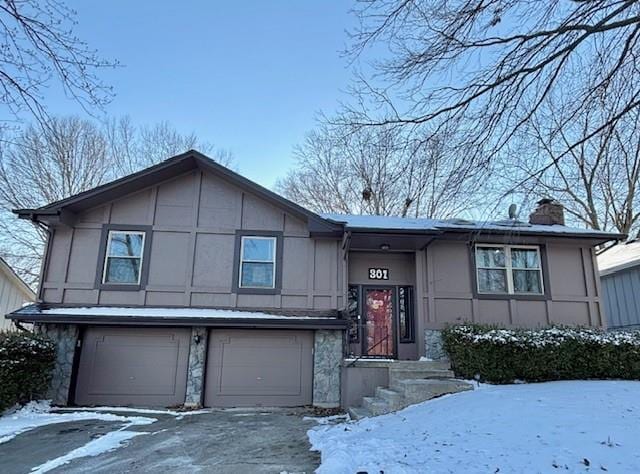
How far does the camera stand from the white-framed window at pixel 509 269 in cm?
1029

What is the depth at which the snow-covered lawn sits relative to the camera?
5.47 metres

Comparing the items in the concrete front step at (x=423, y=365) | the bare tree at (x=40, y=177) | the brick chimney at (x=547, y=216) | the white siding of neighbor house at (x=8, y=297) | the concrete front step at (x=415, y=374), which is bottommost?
the concrete front step at (x=415, y=374)

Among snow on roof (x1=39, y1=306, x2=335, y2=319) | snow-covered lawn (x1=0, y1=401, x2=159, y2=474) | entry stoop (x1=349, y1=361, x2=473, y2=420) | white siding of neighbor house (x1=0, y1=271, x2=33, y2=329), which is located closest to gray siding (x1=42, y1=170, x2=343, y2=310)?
snow on roof (x1=39, y1=306, x2=335, y2=319)

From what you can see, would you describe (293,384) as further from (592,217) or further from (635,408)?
(592,217)

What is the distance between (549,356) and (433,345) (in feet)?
7.95

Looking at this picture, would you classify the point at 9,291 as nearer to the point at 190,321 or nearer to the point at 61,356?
the point at 61,356

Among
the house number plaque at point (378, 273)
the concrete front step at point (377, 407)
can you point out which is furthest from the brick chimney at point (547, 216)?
the concrete front step at point (377, 407)

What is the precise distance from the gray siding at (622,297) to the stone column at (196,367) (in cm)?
1162

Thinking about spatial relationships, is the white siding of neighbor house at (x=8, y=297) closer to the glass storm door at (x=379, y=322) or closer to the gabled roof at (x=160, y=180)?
the gabled roof at (x=160, y=180)

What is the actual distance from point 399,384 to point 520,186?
4.20 meters

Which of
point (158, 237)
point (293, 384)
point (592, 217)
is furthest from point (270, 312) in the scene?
point (592, 217)

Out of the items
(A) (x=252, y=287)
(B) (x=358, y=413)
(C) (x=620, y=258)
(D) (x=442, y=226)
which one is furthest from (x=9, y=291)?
(C) (x=620, y=258)

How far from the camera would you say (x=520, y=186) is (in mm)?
5852

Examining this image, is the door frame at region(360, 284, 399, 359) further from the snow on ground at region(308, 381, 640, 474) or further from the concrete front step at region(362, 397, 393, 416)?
the snow on ground at region(308, 381, 640, 474)
